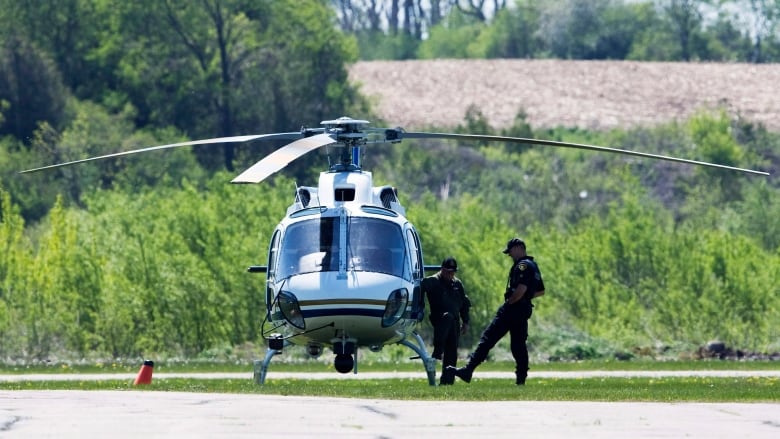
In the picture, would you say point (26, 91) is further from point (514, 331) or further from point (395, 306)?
point (514, 331)

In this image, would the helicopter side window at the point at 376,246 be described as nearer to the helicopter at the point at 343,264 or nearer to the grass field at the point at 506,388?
the helicopter at the point at 343,264

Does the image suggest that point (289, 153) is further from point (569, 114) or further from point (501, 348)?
point (569, 114)

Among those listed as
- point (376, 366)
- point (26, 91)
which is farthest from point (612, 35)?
point (376, 366)

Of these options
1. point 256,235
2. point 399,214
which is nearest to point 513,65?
point 256,235

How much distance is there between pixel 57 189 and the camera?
6438cm

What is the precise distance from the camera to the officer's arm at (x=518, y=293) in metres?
22.5

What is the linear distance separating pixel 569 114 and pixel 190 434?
3056 inches

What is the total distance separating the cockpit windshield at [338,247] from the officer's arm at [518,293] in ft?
4.72

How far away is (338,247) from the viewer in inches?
898

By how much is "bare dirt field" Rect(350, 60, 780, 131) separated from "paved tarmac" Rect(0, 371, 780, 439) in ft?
224

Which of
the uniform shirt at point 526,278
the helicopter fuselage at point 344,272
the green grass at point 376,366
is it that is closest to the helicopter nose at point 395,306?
the helicopter fuselage at point 344,272

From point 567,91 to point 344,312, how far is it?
73.5 metres

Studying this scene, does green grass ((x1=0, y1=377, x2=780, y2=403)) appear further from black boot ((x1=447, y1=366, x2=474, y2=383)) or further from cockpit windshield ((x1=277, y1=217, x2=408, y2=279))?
cockpit windshield ((x1=277, y1=217, x2=408, y2=279))

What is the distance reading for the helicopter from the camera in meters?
22.5
